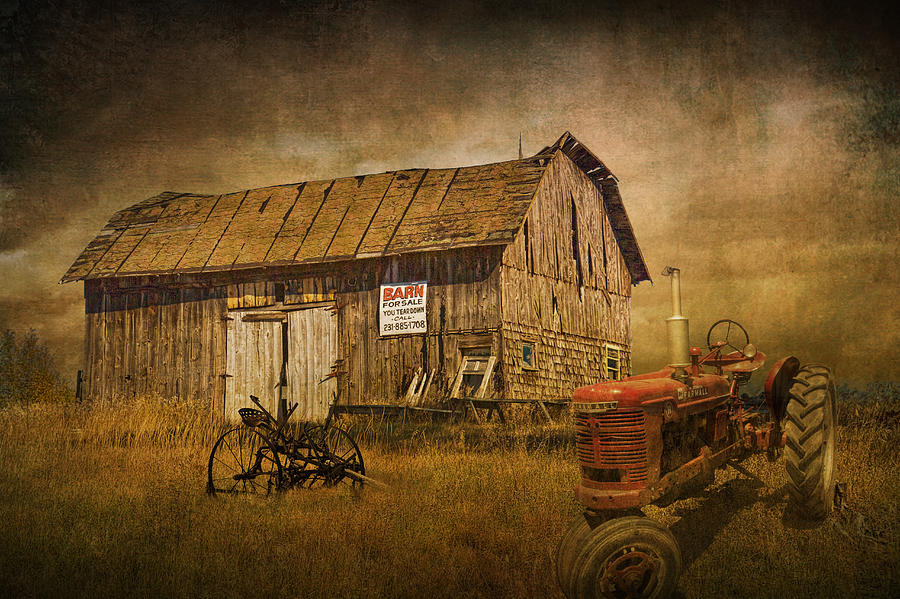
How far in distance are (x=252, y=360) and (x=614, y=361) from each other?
735cm

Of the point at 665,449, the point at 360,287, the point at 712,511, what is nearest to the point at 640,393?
the point at 665,449

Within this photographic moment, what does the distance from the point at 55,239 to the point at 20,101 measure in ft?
7.48

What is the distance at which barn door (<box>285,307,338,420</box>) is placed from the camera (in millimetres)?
11445

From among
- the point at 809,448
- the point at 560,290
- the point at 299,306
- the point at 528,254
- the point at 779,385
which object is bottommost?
the point at 809,448

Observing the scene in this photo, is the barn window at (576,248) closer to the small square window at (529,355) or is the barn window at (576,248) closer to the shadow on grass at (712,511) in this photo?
the small square window at (529,355)

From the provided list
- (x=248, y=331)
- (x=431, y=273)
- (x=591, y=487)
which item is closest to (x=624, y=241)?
(x=431, y=273)

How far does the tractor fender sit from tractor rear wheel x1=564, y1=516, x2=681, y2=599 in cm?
206

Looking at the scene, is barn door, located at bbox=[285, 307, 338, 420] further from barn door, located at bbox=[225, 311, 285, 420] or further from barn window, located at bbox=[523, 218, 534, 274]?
barn window, located at bbox=[523, 218, 534, 274]

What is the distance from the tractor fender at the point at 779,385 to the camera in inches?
187

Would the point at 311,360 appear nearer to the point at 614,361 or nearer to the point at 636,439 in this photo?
the point at 614,361

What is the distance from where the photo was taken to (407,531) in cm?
451

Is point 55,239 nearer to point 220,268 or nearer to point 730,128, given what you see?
point 220,268

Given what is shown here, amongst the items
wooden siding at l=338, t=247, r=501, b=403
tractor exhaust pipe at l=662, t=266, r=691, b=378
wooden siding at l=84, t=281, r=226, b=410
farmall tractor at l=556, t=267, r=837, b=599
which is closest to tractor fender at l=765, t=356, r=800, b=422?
farmall tractor at l=556, t=267, r=837, b=599

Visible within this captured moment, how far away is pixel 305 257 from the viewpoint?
1140 cm
